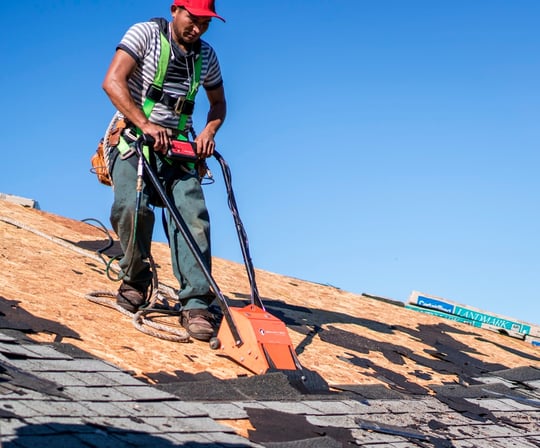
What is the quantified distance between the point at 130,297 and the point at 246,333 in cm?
110

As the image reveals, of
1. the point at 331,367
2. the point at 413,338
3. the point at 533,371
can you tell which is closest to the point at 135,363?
the point at 331,367

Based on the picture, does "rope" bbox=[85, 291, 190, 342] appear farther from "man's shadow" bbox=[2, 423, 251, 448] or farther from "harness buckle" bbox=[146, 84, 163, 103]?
"man's shadow" bbox=[2, 423, 251, 448]

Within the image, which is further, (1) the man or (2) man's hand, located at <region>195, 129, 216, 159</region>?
(2) man's hand, located at <region>195, 129, 216, 159</region>

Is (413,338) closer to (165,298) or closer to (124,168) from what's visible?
(165,298)

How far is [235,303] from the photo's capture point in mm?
7016

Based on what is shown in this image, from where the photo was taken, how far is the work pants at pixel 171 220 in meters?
5.48

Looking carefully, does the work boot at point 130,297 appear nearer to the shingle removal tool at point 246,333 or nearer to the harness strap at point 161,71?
the shingle removal tool at point 246,333

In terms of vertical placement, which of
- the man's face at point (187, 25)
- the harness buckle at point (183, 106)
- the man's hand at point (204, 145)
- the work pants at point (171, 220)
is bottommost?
the work pants at point (171, 220)

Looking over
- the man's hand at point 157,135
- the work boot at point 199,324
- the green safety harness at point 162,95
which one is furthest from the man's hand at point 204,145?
the work boot at point 199,324

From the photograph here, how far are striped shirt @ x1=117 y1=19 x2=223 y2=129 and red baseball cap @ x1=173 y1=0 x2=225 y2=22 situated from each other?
0.92 feet

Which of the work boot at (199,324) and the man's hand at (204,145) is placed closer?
the work boot at (199,324)

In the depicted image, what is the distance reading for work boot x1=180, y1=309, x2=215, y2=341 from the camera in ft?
17.9

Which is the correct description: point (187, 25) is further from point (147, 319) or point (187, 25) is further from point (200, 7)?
point (147, 319)

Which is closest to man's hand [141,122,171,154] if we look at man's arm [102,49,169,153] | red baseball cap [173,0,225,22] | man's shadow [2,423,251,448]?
man's arm [102,49,169,153]
